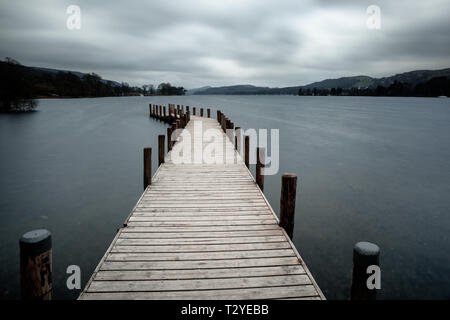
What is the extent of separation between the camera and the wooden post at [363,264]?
2.85m

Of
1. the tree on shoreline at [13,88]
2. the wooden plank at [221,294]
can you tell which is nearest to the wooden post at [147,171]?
the wooden plank at [221,294]

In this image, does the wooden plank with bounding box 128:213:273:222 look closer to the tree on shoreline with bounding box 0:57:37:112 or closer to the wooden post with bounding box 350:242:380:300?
the wooden post with bounding box 350:242:380:300

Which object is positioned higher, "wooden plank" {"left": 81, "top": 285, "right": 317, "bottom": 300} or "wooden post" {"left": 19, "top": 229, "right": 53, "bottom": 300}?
"wooden post" {"left": 19, "top": 229, "right": 53, "bottom": 300}

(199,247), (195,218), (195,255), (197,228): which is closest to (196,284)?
(195,255)

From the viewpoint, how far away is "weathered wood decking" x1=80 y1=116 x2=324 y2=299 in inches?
147

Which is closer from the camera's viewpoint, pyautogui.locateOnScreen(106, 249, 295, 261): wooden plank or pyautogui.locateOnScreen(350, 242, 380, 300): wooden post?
pyautogui.locateOnScreen(350, 242, 380, 300): wooden post

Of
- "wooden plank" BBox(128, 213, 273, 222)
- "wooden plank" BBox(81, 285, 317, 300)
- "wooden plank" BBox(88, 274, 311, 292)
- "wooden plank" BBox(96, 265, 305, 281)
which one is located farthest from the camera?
"wooden plank" BBox(128, 213, 273, 222)

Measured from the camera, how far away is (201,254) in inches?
181

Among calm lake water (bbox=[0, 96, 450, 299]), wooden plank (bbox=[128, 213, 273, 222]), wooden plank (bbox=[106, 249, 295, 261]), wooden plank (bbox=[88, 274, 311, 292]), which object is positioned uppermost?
wooden plank (bbox=[128, 213, 273, 222])

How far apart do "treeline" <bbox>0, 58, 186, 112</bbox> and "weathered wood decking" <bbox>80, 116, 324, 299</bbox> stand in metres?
53.5

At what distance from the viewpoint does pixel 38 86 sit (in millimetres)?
123312

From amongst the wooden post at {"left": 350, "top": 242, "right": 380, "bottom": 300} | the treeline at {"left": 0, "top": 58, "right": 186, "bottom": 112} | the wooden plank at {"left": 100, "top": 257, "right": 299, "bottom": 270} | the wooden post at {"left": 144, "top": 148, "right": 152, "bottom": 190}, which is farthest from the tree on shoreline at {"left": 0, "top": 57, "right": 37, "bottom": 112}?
the wooden post at {"left": 350, "top": 242, "right": 380, "bottom": 300}

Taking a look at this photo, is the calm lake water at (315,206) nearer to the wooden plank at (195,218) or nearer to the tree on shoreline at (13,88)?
the wooden plank at (195,218)
